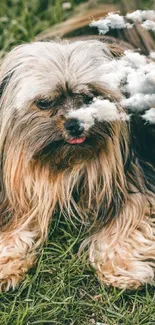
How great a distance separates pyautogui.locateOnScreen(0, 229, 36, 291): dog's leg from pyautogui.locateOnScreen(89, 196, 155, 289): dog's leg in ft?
0.72

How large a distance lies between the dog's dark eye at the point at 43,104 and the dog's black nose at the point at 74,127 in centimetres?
9

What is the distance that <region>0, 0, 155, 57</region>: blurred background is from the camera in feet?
10.2

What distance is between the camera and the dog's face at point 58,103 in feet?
8.64

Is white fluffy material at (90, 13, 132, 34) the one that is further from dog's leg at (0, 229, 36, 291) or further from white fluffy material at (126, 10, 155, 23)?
dog's leg at (0, 229, 36, 291)

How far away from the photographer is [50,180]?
2.85m

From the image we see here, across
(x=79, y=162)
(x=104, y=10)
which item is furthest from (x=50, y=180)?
(x=104, y=10)

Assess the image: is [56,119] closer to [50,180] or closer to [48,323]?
[50,180]

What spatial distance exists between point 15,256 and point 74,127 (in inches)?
22.7

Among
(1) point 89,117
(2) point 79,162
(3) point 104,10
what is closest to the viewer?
(1) point 89,117

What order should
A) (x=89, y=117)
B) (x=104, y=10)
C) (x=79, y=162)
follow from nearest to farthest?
1. (x=89, y=117)
2. (x=79, y=162)
3. (x=104, y=10)

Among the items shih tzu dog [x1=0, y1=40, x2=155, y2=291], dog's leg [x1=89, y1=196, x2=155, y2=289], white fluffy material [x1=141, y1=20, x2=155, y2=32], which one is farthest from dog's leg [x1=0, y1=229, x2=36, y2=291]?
white fluffy material [x1=141, y1=20, x2=155, y2=32]

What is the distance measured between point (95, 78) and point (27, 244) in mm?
686

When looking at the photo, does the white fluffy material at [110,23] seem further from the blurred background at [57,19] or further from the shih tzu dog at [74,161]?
the shih tzu dog at [74,161]

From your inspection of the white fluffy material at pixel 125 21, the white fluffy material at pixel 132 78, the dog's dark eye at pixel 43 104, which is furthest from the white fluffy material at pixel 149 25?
the dog's dark eye at pixel 43 104
